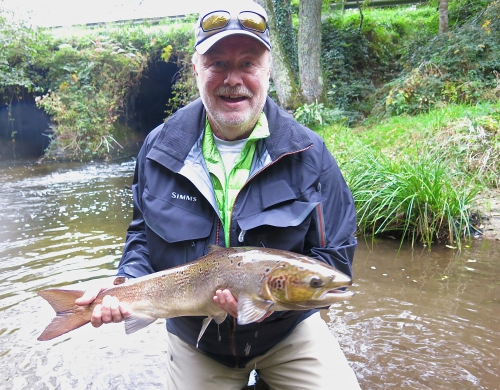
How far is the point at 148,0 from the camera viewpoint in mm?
17812

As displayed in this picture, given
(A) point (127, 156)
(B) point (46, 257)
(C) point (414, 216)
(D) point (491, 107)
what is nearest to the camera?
(C) point (414, 216)

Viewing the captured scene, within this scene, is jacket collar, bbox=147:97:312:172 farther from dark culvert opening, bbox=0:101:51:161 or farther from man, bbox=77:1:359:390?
dark culvert opening, bbox=0:101:51:161

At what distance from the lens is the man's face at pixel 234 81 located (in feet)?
8.55

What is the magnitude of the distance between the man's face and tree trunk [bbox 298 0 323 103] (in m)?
10.6

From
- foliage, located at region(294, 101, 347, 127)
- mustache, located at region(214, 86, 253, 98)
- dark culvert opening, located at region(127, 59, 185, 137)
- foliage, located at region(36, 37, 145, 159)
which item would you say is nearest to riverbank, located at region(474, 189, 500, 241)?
mustache, located at region(214, 86, 253, 98)

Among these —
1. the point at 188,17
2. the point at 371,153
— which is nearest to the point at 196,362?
the point at 371,153

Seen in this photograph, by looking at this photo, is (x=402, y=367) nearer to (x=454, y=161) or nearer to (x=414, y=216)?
(x=414, y=216)

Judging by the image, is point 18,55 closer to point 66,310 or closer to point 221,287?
point 66,310

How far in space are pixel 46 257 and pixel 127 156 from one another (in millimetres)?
11005

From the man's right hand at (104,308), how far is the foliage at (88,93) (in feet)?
44.2

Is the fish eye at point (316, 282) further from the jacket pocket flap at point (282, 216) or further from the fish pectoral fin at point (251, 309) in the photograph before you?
the jacket pocket flap at point (282, 216)

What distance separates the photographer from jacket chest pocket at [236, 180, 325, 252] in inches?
96.6

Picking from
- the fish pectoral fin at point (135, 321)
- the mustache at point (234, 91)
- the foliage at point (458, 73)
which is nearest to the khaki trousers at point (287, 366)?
the fish pectoral fin at point (135, 321)

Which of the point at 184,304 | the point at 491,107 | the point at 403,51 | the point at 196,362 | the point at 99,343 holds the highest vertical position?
the point at 403,51
